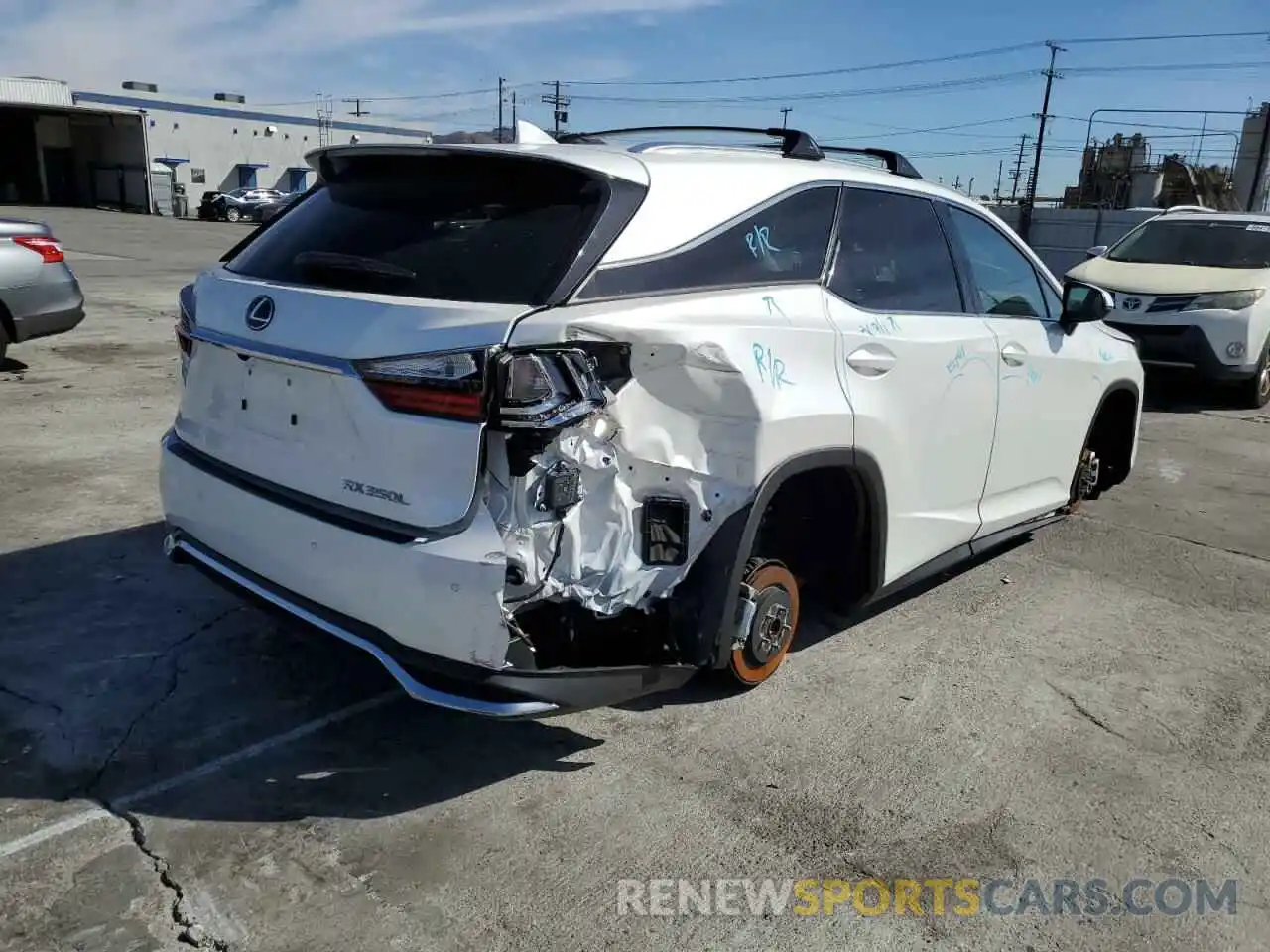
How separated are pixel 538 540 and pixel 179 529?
1.53 meters

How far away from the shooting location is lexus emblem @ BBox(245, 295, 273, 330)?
10.3 feet

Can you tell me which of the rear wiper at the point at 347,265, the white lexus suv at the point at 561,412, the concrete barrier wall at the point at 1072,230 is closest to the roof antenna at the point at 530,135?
the white lexus suv at the point at 561,412

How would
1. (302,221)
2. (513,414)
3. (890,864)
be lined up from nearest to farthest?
1. (513,414)
2. (890,864)
3. (302,221)

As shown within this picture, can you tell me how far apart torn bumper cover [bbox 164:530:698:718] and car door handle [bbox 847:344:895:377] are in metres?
1.20

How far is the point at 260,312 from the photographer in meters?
3.18

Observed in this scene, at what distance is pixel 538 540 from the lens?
2797 mm

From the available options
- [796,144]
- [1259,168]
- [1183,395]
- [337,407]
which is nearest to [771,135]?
[796,144]

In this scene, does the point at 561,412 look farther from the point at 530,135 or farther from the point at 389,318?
the point at 530,135

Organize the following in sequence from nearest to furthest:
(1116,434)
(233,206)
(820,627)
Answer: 1. (820,627)
2. (1116,434)
3. (233,206)

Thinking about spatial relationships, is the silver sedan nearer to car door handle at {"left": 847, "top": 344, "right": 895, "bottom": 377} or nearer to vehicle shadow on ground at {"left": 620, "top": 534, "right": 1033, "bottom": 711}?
vehicle shadow on ground at {"left": 620, "top": 534, "right": 1033, "bottom": 711}

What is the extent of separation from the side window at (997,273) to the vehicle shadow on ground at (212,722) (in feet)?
8.53

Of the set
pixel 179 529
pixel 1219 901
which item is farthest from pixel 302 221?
pixel 1219 901

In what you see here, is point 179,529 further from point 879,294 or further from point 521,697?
point 879,294

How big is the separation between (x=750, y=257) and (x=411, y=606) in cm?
155
